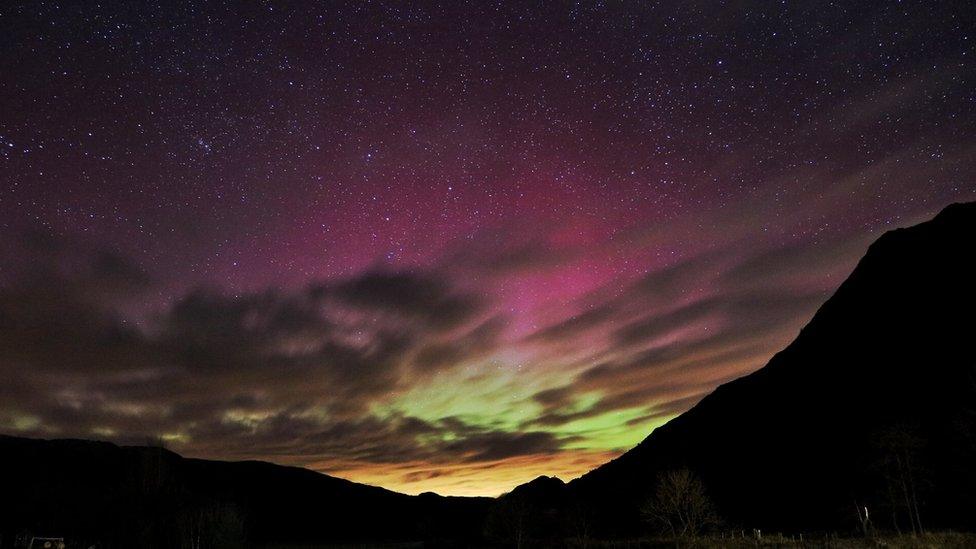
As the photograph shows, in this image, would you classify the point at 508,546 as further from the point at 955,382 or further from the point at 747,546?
the point at 955,382

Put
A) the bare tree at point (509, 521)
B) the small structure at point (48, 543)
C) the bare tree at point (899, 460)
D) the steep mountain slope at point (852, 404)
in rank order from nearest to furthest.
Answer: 1. the bare tree at point (899, 460)
2. the small structure at point (48, 543)
3. the steep mountain slope at point (852, 404)
4. the bare tree at point (509, 521)

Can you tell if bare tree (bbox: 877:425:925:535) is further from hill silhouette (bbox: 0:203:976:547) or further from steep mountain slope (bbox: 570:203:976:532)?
steep mountain slope (bbox: 570:203:976:532)

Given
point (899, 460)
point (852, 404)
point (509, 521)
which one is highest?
point (852, 404)

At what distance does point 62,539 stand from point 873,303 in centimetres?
18578

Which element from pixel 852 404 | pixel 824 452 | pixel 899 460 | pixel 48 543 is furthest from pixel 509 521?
pixel 852 404

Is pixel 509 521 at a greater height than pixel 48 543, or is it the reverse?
pixel 48 543

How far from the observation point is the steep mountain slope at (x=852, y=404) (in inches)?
4166

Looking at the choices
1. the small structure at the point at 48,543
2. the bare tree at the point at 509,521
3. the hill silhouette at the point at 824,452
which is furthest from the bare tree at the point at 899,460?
the small structure at the point at 48,543

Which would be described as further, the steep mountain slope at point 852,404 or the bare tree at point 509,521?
the bare tree at point 509,521

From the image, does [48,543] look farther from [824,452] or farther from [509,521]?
[824,452]

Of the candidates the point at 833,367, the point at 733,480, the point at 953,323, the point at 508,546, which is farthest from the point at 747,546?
the point at 833,367

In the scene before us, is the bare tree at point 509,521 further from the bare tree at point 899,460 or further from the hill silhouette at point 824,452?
the bare tree at point 899,460

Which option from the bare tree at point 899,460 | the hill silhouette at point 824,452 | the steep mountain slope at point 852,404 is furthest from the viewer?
the steep mountain slope at point 852,404

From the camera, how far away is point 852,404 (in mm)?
141125
